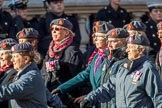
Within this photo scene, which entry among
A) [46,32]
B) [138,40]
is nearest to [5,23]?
[46,32]

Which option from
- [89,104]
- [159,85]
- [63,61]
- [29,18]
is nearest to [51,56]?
[63,61]

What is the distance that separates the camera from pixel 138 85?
805cm

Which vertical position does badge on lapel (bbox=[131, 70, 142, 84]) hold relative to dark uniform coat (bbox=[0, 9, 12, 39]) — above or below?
below

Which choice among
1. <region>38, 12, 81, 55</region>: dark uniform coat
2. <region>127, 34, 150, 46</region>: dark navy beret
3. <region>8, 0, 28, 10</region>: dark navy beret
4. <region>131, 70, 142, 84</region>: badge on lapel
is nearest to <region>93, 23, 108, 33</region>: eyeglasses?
<region>127, 34, 150, 46</region>: dark navy beret

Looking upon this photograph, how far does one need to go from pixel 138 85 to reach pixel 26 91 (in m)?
1.16

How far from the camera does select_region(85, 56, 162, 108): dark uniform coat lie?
796 centimetres

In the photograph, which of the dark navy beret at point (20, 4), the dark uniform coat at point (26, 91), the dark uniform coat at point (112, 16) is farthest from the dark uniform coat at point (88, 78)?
the dark navy beret at point (20, 4)

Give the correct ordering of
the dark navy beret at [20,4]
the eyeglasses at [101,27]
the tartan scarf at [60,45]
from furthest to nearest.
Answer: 1. the dark navy beret at [20,4]
2. the tartan scarf at [60,45]
3. the eyeglasses at [101,27]

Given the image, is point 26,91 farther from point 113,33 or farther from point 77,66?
point 77,66

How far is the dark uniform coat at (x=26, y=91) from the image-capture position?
7.75 m

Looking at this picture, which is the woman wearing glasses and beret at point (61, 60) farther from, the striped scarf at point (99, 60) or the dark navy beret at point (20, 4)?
the dark navy beret at point (20, 4)

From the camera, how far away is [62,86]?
9594 mm

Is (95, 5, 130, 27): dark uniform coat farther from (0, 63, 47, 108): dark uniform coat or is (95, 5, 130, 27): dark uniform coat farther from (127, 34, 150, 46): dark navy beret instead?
(0, 63, 47, 108): dark uniform coat

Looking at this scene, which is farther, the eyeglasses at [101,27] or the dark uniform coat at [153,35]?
the dark uniform coat at [153,35]
